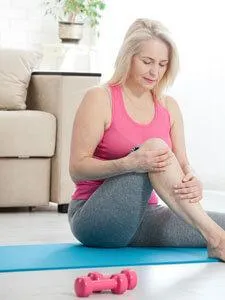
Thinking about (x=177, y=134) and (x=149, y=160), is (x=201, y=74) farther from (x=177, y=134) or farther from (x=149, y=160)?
(x=149, y=160)

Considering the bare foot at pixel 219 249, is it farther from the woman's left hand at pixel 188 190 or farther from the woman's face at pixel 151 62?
the woman's face at pixel 151 62

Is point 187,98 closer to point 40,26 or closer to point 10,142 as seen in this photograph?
point 40,26

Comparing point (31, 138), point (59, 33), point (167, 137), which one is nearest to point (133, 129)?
point (167, 137)

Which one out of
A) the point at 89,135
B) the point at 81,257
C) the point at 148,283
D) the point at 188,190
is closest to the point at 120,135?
the point at 89,135

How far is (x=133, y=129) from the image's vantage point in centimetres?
309

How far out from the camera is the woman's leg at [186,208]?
2.90 meters

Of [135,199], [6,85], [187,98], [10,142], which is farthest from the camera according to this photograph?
[187,98]

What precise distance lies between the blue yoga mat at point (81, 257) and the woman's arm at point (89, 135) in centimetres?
25

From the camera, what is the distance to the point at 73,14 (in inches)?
249

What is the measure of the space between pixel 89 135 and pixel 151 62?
1.06 feet

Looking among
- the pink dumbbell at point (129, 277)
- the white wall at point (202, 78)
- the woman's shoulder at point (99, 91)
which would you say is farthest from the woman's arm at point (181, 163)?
the white wall at point (202, 78)

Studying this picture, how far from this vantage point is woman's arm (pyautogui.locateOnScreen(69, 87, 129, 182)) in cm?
297

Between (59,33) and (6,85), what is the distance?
5.07 feet

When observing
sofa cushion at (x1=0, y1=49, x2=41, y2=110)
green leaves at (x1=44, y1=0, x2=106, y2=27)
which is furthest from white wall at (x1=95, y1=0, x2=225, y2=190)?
sofa cushion at (x1=0, y1=49, x2=41, y2=110)
